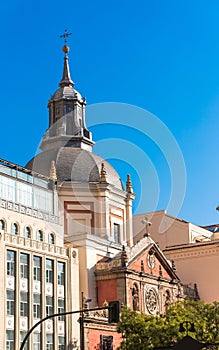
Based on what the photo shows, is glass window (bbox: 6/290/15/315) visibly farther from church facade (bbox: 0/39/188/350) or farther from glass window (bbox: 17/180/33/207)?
glass window (bbox: 17/180/33/207)

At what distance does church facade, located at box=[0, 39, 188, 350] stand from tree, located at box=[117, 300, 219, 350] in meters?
4.77

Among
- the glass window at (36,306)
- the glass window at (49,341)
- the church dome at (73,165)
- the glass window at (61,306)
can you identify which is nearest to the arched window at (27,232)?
the glass window at (36,306)

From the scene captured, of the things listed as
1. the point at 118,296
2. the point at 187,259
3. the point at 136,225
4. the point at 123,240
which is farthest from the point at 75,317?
the point at 136,225

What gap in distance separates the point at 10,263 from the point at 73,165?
89.5 feet

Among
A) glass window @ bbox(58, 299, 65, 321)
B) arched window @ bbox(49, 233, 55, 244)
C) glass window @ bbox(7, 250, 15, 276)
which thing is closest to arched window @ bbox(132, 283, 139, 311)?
glass window @ bbox(58, 299, 65, 321)

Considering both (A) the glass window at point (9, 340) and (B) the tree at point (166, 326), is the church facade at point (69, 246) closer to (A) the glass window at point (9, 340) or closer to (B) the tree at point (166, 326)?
(A) the glass window at point (9, 340)

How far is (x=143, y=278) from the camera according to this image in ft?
278

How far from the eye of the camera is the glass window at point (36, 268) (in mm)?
68812

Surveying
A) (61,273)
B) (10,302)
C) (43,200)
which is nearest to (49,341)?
(10,302)

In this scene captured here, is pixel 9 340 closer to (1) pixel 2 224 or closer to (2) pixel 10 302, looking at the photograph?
(2) pixel 10 302

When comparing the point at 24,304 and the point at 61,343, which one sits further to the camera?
the point at 61,343

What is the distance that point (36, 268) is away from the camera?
6925cm

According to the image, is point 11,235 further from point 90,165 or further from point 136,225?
point 136,225

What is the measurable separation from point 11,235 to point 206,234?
53.1 m
